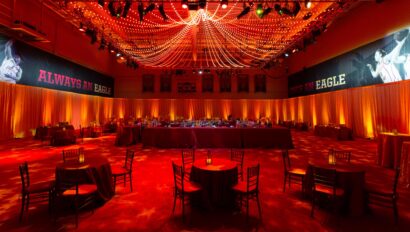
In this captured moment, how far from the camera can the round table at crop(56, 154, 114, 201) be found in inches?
119

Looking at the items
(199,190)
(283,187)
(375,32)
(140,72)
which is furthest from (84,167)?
(140,72)

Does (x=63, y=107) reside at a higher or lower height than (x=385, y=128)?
higher

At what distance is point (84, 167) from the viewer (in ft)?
10.1

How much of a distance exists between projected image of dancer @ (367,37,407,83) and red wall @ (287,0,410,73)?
2.85 ft

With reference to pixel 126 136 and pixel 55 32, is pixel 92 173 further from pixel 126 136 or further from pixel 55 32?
pixel 55 32

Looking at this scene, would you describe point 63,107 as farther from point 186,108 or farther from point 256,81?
point 256,81

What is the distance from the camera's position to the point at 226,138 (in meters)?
8.27

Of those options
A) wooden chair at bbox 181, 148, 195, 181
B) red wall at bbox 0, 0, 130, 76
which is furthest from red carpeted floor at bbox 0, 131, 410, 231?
red wall at bbox 0, 0, 130, 76

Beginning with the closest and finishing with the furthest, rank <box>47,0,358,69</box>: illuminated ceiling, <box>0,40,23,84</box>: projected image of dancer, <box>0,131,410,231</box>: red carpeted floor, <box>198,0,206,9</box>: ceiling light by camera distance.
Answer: <box>0,131,410,231</box>: red carpeted floor
<box>198,0,206,9</box>: ceiling light
<box>47,0,358,69</box>: illuminated ceiling
<box>0,40,23,84</box>: projected image of dancer

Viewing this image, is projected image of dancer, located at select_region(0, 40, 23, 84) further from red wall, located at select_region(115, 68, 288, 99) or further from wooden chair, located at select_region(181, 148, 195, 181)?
red wall, located at select_region(115, 68, 288, 99)

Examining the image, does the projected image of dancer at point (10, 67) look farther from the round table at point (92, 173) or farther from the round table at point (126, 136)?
the round table at point (92, 173)

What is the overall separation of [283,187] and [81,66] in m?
14.8

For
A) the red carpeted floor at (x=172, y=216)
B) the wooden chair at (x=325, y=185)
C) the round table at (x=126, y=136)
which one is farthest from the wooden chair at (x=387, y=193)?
the round table at (x=126, y=136)

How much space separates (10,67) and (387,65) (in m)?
16.6
